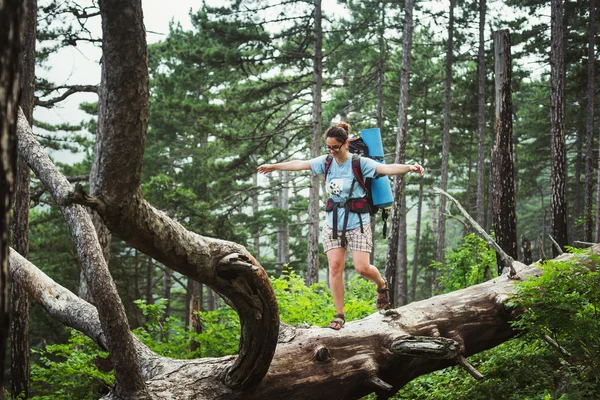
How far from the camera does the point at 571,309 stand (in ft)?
15.8

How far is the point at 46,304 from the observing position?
5.47 meters

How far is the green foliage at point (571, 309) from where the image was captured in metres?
4.86

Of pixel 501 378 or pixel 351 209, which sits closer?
pixel 501 378

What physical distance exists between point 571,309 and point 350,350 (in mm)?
2105

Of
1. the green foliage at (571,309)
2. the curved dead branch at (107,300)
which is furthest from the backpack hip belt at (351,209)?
the curved dead branch at (107,300)

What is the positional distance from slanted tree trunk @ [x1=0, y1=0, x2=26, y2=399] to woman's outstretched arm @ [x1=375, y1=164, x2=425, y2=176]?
4.45 m

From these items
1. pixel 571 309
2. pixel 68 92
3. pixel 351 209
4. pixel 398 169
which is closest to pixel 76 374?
pixel 351 209

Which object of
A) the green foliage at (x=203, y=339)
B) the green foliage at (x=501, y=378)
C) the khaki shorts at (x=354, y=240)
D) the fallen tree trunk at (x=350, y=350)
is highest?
the khaki shorts at (x=354, y=240)

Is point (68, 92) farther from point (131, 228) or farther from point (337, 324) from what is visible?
point (131, 228)

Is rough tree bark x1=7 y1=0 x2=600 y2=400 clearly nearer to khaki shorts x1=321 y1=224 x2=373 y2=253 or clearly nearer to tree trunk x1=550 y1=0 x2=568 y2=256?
khaki shorts x1=321 y1=224 x2=373 y2=253

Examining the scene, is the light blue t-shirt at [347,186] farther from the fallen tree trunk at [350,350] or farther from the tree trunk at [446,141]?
the tree trunk at [446,141]

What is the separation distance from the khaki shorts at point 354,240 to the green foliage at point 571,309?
1.69 metres

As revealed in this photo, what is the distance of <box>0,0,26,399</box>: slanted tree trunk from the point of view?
1389 mm

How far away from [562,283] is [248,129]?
80.3 feet
